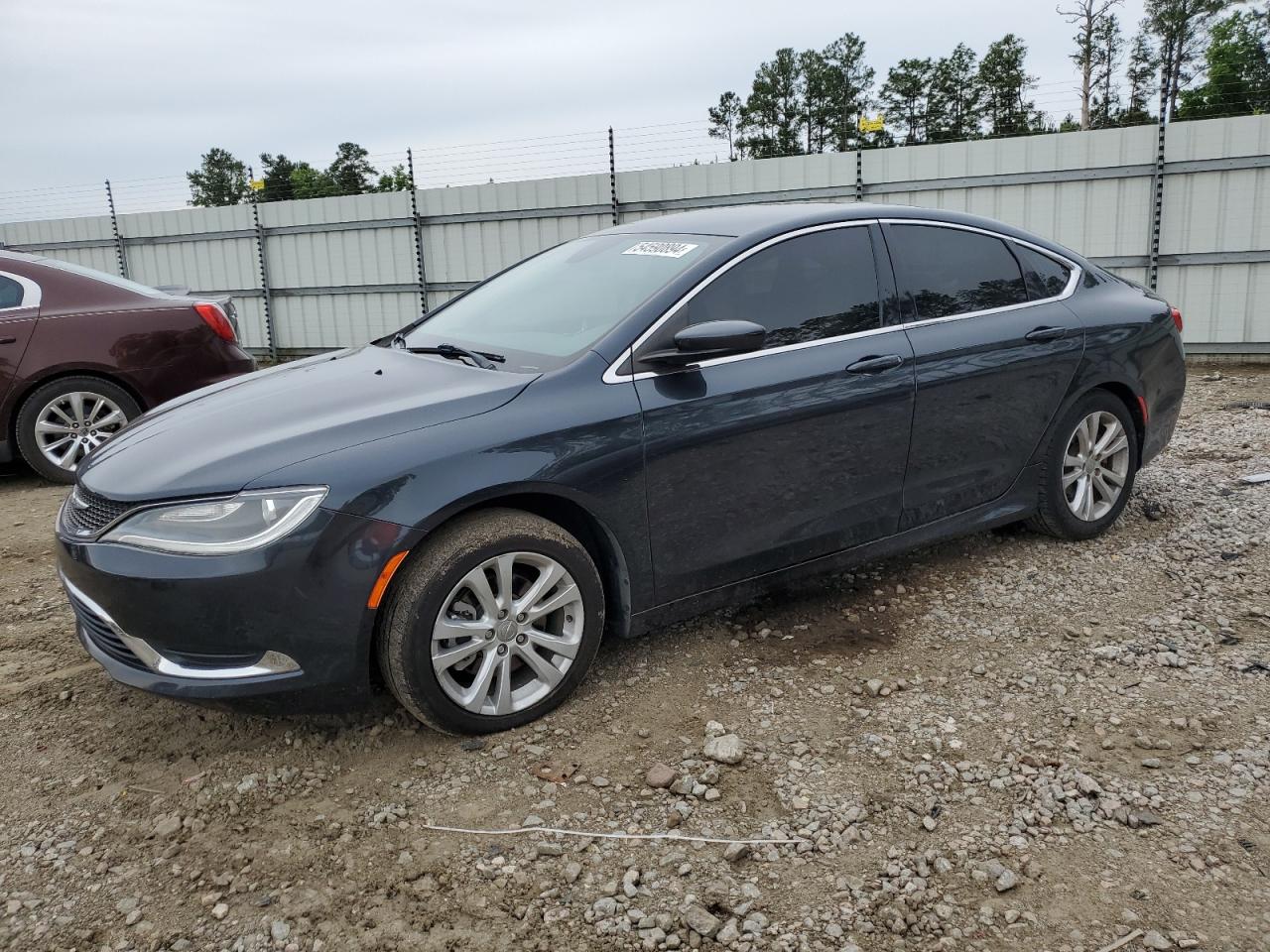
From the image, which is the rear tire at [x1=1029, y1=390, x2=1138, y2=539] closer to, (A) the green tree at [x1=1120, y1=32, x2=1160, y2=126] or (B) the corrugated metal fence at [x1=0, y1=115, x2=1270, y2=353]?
(B) the corrugated metal fence at [x1=0, y1=115, x2=1270, y2=353]

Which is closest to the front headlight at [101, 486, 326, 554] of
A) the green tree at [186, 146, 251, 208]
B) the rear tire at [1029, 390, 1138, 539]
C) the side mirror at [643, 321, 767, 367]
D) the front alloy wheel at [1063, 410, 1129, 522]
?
the side mirror at [643, 321, 767, 367]

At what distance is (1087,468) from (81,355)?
240 inches

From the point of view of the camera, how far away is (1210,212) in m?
10.5

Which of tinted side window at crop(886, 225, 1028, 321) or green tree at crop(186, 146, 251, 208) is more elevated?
green tree at crop(186, 146, 251, 208)

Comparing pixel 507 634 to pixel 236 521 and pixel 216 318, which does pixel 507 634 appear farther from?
pixel 216 318

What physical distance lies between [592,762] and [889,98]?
55.8 metres

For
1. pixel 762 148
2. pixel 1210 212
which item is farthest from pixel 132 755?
pixel 762 148

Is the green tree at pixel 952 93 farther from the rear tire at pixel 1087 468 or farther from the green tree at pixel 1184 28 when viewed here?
the rear tire at pixel 1087 468

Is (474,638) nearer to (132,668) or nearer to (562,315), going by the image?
(132,668)

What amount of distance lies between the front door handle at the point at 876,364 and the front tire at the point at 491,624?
4.16 ft

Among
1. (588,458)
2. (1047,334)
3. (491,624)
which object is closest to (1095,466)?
(1047,334)

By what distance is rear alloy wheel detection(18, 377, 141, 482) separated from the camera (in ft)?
21.5

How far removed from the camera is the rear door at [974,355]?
390 cm

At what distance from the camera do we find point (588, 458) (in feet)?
10.1
